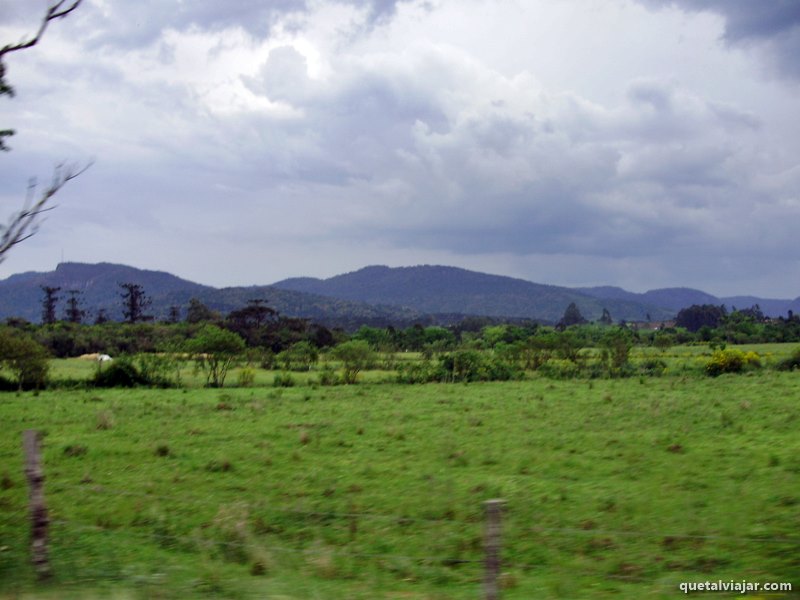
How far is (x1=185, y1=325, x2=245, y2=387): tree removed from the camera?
52469 mm

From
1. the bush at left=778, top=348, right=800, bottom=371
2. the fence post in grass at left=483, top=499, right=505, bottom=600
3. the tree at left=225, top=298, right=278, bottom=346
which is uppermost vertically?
the tree at left=225, top=298, right=278, bottom=346

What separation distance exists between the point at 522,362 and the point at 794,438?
47905 millimetres

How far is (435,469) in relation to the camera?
56.3 feet

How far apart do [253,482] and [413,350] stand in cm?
8460

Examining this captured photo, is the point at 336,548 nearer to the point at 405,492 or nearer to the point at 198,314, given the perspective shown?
the point at 405,492

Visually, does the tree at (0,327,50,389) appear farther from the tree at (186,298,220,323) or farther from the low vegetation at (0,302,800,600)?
the tree at (186,298,220,323)

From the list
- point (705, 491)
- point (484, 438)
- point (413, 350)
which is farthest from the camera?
point (413, 350)

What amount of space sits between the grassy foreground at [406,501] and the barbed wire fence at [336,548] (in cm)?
6

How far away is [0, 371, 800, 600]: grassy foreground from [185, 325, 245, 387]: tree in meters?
22.7

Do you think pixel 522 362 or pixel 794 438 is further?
pixel 522 362

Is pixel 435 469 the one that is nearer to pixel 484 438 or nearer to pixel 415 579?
pixel 484 438

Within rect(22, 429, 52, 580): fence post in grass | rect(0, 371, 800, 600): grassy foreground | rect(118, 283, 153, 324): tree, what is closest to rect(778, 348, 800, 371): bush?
rect(0, 371, 800, 600): grassy foreground

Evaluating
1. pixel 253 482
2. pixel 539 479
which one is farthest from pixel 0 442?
A: pixel 539 479

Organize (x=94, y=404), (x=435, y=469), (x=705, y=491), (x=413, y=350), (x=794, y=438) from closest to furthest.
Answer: (x=705, y=491)
(x=435, y=469)
(x=794, y=438)
(x=94, y=404)
(x=413, y=350)
